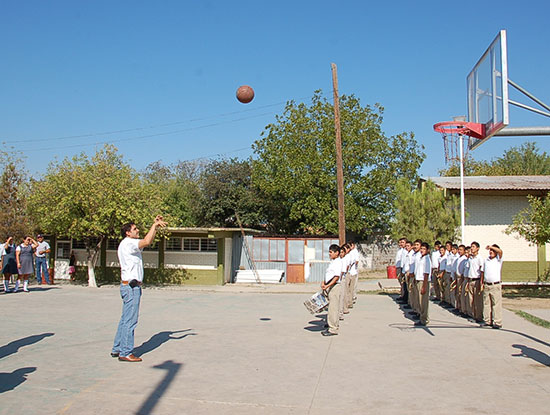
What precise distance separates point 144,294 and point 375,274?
627 inches

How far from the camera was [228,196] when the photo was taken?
1511 inches

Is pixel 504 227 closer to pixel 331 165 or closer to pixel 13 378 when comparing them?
pixel 331 165

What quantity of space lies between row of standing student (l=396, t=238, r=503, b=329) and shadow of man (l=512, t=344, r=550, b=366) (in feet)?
7.60

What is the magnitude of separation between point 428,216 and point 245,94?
9.77 metres

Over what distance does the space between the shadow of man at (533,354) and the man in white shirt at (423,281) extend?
2.58 metres

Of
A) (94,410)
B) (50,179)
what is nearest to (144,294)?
→ (50,179)

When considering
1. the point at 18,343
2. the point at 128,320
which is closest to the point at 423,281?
the point at 128,320

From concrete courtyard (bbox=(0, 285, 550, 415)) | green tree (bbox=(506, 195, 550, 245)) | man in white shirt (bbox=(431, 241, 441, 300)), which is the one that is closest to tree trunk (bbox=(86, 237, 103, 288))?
concrete courtyard (bbox=(0, 285, 550, 415))

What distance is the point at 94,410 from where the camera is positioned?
548cm

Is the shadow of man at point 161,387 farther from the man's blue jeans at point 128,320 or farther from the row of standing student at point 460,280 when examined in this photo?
the row of standing student at point 460,280

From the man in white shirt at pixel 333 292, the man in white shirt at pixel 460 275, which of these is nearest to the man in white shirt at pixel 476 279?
the man in white shirt at pixel 460 275

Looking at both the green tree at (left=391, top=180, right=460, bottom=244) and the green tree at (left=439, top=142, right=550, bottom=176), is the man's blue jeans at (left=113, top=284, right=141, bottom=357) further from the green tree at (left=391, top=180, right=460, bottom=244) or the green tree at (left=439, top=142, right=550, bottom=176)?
the green tree at (left=439, top=142, right=550, bottom=176)

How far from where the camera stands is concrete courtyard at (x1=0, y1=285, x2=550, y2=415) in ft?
19.0

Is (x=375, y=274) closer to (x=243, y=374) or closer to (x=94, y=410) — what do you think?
(x=243, y=374)
